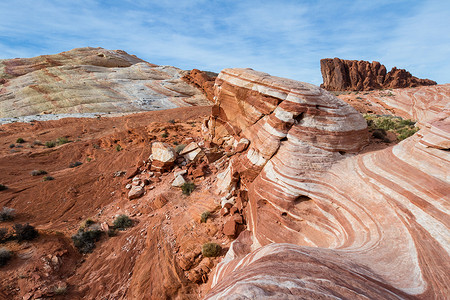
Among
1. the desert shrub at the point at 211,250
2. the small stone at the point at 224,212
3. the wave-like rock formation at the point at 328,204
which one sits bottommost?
the desert shrub at the point at 211,250

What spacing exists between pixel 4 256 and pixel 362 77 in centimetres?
7027

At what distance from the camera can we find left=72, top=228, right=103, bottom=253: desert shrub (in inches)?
320

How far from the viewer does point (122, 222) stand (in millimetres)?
9164

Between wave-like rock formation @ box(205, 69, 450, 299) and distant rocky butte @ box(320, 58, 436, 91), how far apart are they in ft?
191

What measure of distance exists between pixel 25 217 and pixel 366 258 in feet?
42.2

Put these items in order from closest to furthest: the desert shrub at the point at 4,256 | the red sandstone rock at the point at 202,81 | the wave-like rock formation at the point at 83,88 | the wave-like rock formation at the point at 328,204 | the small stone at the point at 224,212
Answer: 1. the wave-like rock formation at the point at 328,204
2. the desert shrub at the point at 4,256
3. the small stone at the point at 224,212
4. the wave-like rock formation at the point at 83,88
5. the red sandstone rock at the point at 202,81

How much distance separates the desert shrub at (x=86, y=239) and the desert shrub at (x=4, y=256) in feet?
5.80

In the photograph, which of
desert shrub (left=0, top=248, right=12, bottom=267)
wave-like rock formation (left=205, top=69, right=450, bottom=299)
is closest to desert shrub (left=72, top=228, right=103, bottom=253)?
desert shrub (left=0, top=248, right=12, bottom=267)

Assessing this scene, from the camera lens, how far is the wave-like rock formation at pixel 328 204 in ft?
10.0

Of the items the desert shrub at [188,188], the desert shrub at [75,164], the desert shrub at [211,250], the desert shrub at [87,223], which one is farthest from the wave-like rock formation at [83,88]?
the desert shrub at [211,250]

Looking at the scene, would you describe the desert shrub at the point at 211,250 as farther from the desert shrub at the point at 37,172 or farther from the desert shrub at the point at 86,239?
the desert shrub at the point at 37,172

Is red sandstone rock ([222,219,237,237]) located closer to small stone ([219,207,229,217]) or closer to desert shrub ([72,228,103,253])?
small stone ([219,207,229,217])

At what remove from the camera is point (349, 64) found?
59312 mm

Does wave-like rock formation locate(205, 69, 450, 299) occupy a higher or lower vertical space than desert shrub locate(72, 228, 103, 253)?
higher
